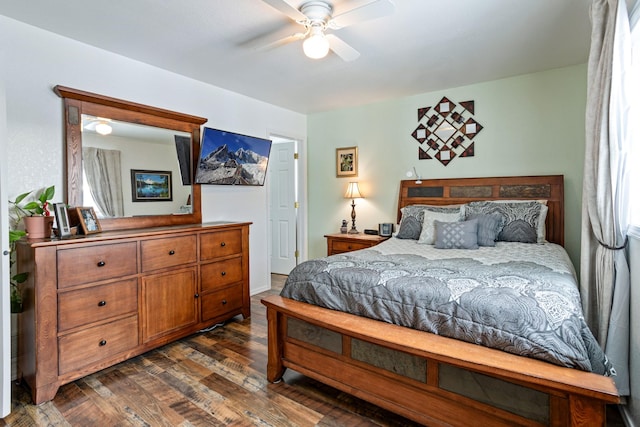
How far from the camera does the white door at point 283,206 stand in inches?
205

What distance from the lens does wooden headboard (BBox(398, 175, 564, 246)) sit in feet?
11.0

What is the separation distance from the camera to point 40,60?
8.18 feet

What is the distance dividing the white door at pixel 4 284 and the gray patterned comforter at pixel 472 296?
1607 mm

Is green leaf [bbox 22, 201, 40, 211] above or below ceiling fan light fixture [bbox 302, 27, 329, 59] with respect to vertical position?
below

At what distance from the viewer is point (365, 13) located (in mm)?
1954

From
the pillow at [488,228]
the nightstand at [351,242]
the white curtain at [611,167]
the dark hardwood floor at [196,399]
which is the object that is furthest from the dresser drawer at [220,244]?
the white curtain at [611,167]

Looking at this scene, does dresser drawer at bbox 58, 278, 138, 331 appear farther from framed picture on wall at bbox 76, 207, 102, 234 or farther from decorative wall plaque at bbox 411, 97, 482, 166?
decorative wall plaque at bbox 411, 97, 482, 166

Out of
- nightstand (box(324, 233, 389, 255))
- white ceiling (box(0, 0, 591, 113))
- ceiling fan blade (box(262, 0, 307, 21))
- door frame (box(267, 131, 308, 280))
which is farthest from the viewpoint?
door frame (box(267, 131, 308, 280))

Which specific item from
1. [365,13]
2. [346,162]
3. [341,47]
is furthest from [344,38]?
[346,162]

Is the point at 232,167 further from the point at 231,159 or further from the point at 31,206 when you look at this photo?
the point at 31,206

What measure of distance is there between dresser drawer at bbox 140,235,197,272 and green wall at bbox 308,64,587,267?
2434 mm

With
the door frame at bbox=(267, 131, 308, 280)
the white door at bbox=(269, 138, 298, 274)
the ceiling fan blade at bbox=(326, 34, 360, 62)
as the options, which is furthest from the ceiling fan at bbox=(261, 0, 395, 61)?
the white door at bbox=(269, 138, 298, 274)

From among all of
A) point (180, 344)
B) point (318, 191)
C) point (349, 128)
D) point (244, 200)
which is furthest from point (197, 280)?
point (349, 128)

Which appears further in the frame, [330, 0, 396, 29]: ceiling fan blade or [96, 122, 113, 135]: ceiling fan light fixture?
[96, 122, 113, 135]: ceiling fan light fixture
